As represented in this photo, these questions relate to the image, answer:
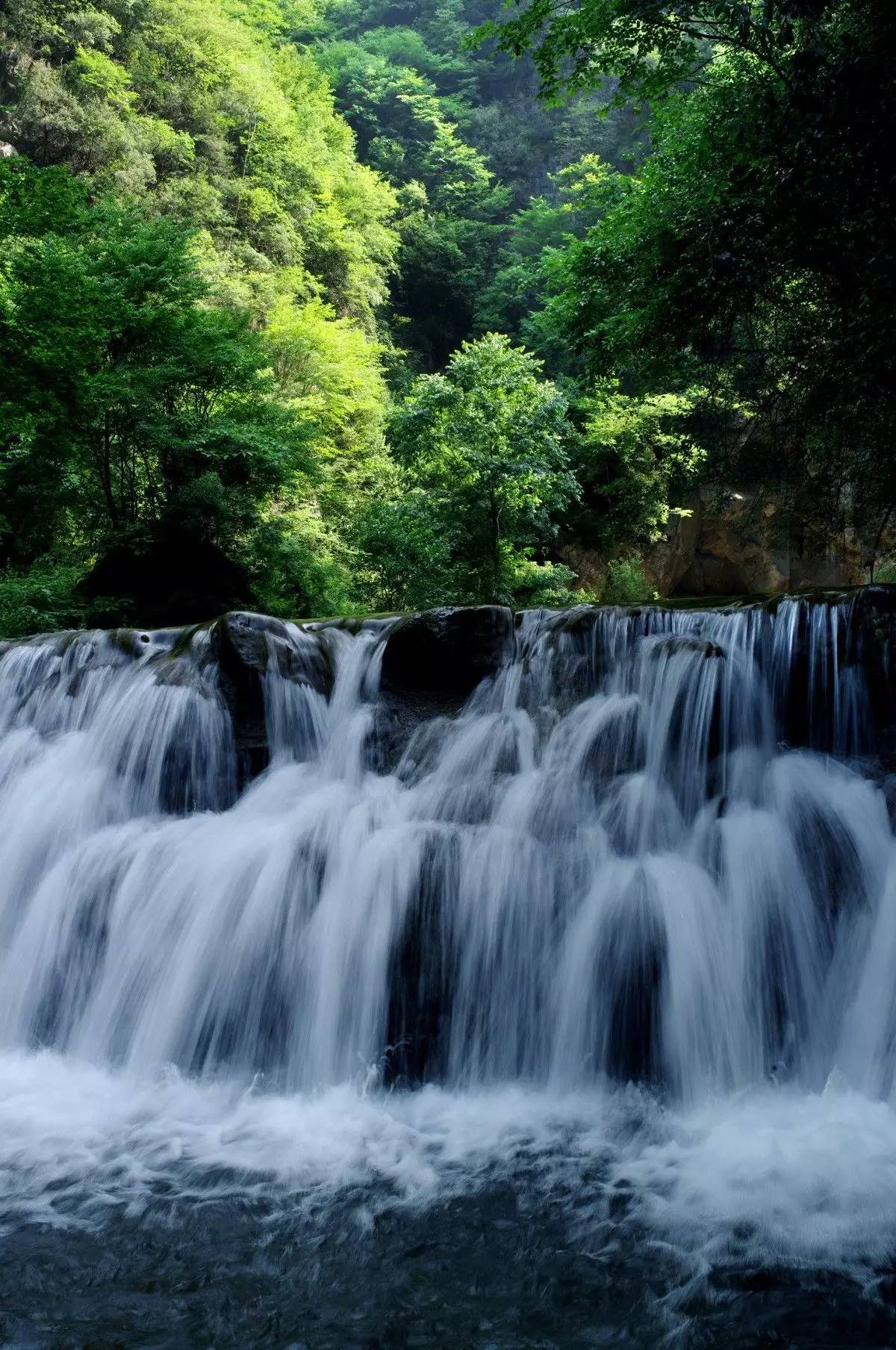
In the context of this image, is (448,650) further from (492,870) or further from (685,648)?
(492,870)

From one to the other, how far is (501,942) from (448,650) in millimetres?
2863

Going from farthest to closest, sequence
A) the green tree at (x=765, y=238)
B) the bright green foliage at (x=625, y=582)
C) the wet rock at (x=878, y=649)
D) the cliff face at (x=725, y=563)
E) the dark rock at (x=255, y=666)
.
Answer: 1. the cliff face at (x=725, y=563)
2. the bright green foliage at (x=625, y=582)
3. the dark rock at (x=255, y=666)
4. the green tree at (x=765, y=238)
5. the wet rock at (x=878, y=649)

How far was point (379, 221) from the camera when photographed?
34406 millimetres

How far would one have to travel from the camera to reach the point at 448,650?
700cm

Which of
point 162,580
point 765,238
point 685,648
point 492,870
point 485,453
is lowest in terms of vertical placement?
point 492,870

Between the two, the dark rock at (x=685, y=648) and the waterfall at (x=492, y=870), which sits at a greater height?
the dark rock at (x=685, y=648)

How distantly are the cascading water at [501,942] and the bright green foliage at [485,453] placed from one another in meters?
9.98

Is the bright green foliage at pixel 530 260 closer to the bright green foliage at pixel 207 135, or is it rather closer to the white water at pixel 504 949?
the bright green foliage at pixel 207 135

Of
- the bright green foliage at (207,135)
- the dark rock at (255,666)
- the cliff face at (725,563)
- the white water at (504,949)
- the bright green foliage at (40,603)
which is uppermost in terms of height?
the bright green foliage at (207,135)

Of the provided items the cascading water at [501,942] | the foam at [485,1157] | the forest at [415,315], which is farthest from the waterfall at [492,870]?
the forest at [415,315]

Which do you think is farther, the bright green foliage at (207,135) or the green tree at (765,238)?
the bright green foliage at (207,135)

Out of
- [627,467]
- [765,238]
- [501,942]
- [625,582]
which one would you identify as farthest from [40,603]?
[627,467]

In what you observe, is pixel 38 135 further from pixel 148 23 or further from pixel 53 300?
pixel 53 300

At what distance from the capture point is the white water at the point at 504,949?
3.54m
